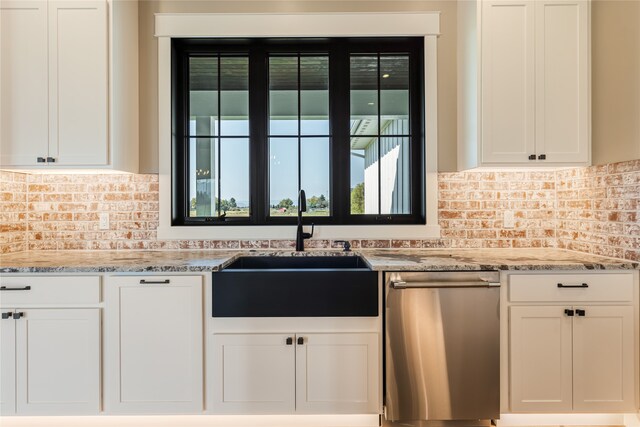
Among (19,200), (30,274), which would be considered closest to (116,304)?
(30,274)

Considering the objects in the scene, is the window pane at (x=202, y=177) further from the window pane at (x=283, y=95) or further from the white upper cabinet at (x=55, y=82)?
the white upper cabinet at (x=55, y=82)

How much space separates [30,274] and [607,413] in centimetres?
329

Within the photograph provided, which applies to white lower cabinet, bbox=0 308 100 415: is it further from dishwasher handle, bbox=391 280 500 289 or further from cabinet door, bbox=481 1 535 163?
cabinet door, bbox=481 1 535 163

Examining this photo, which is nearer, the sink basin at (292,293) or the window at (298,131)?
the sink basin at (292,293)

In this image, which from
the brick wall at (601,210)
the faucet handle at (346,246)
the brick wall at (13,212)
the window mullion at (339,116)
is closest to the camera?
the brick wall at (601,210)

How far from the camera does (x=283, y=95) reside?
9.46 ft

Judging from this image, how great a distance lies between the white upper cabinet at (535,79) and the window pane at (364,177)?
0.80 meters

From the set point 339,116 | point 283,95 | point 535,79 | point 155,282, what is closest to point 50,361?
point 155,282

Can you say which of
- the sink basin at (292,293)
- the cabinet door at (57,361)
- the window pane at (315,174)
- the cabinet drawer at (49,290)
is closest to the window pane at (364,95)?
the window pane at (315,174)

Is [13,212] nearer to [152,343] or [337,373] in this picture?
[152,343]

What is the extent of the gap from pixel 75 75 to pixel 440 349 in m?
2.71

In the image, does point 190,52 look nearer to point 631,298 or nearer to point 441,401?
point 441,401

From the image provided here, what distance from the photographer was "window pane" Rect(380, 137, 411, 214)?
288cm

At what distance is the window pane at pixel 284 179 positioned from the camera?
288 centimetres
